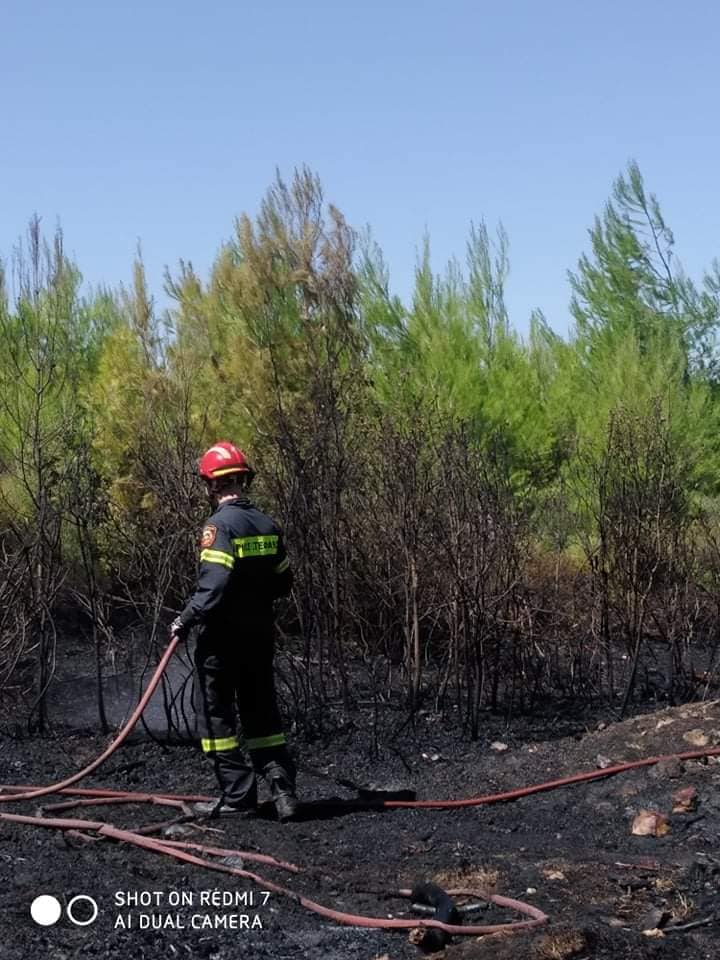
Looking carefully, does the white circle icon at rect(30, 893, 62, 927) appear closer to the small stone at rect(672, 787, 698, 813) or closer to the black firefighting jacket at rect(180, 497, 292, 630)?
the black firefighting jacket at rect(180, 497, 292, 630)

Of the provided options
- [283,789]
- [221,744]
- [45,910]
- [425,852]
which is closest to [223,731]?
[221,744]

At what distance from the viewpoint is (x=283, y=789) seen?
5.98 metres

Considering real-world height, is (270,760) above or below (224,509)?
below

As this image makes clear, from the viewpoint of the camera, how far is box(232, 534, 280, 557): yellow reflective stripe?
19.4 ft

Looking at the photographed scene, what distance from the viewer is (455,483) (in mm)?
7812

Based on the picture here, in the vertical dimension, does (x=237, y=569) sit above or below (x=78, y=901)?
above

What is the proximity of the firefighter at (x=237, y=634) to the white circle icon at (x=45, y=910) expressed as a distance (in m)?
1.52

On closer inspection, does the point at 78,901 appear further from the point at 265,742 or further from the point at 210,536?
the point at 210,536

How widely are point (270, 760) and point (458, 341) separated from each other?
1544cm

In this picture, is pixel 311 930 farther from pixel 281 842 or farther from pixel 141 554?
pixel 141 554

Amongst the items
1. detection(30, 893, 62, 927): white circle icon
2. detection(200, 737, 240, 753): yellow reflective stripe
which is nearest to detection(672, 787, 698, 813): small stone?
detection(200, 737, 240, 753): yellow reflective stripe

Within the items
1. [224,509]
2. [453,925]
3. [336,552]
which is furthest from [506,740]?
[453,925]

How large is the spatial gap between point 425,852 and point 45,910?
1.81 metres

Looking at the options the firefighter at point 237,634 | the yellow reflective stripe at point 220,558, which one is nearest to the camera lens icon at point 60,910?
the firefighter at point 237,634
